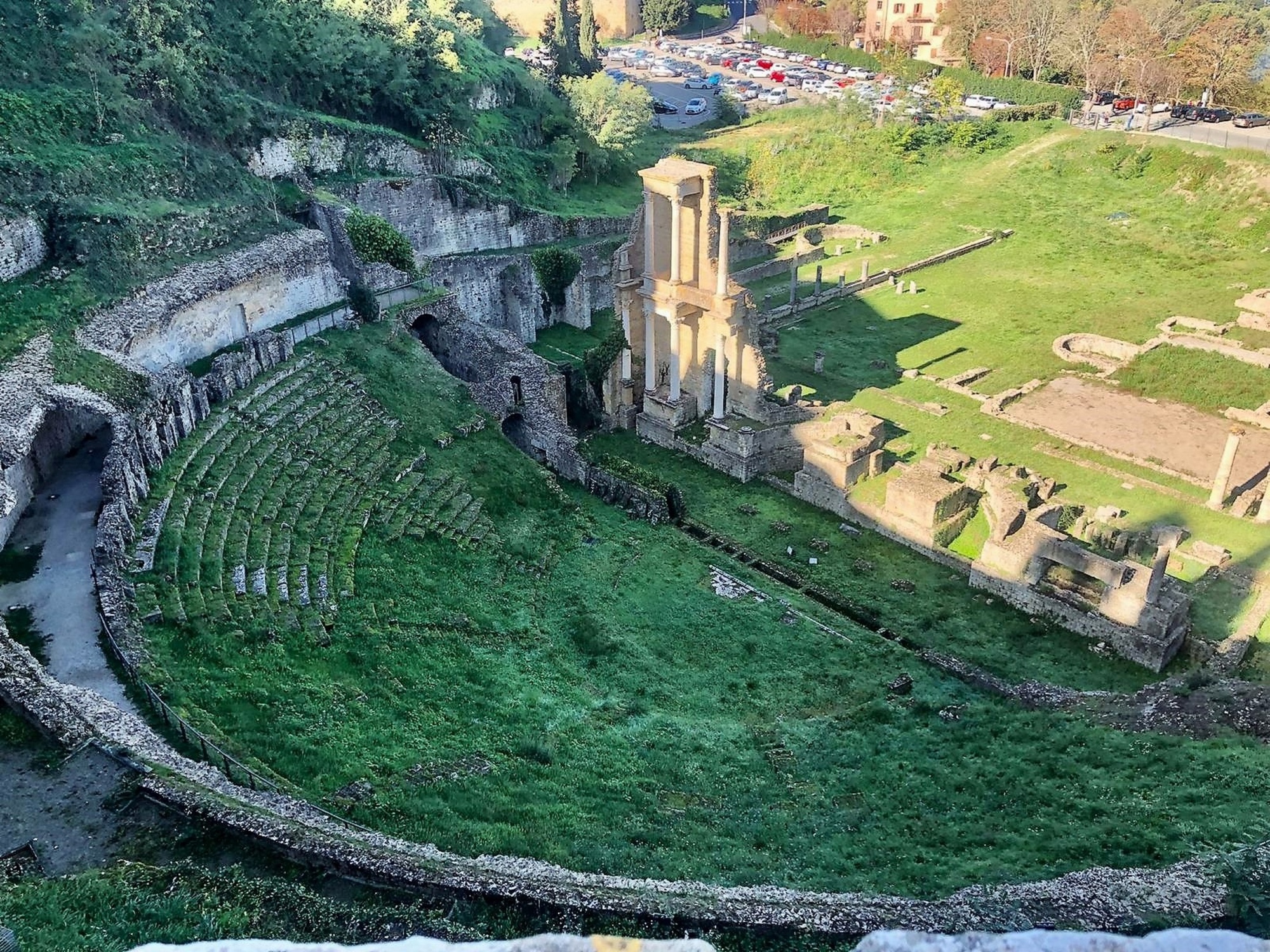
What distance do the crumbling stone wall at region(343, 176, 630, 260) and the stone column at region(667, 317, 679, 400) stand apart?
44.5 feet

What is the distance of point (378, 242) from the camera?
3688 cm

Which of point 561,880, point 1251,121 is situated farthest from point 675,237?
point 1251,121

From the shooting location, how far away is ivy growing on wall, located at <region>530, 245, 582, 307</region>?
139 feet

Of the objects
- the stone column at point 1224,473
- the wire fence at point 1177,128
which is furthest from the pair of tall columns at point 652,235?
the wire fence at point 1177,128

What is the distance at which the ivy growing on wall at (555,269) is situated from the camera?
139 feet

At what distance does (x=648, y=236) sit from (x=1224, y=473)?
751 inches

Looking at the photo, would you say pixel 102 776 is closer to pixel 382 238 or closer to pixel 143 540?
pixel 143 540

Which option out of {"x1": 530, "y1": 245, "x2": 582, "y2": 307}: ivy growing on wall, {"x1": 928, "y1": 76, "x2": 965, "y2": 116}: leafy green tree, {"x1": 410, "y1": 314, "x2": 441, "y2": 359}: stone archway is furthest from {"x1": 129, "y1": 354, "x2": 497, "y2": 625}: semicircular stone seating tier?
{"x1": 928, "y1": 76, "x2": 965, "y2": 116}: leafy green tree

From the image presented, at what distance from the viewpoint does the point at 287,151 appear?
40562 mm

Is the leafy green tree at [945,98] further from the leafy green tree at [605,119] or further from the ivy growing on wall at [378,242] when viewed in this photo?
the ivy growing on wall at [378,242]

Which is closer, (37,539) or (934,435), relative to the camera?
(37,539)

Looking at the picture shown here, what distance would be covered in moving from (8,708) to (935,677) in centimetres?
1751

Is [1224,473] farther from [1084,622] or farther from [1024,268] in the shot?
[1024,268]

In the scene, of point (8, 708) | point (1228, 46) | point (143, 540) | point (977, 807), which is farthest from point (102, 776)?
point (1228, 46)
